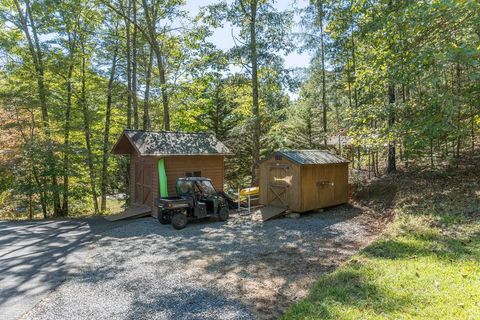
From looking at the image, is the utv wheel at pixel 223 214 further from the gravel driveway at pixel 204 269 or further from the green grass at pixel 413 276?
the green grass at pixel 413 276

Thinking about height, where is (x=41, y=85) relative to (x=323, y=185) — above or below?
above

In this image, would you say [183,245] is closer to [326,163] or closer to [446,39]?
[326,163]

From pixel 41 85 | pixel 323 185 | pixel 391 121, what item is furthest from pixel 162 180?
pixel 391 121

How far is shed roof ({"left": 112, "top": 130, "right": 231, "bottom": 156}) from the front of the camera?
1120 cm

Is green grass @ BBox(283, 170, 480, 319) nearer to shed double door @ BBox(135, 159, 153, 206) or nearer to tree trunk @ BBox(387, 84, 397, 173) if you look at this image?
tree trunk @ BBox(387, 84, 397, 173)

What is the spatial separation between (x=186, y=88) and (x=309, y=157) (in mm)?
7288

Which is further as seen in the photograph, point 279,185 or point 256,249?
point 279,185

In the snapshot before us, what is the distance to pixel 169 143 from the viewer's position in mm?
11922

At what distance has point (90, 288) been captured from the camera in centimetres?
518

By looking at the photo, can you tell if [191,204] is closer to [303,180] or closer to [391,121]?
[303,180]

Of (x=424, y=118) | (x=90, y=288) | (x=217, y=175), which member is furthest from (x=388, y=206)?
(x=90, y=288)

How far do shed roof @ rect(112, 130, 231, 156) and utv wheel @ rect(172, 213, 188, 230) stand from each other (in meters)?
2.66


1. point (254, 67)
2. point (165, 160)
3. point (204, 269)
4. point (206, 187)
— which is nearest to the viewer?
point (204, 269)

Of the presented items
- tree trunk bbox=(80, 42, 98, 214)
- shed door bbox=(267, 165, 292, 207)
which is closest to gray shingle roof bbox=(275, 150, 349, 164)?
shed door bbox=(267, 165, 292, 207)
